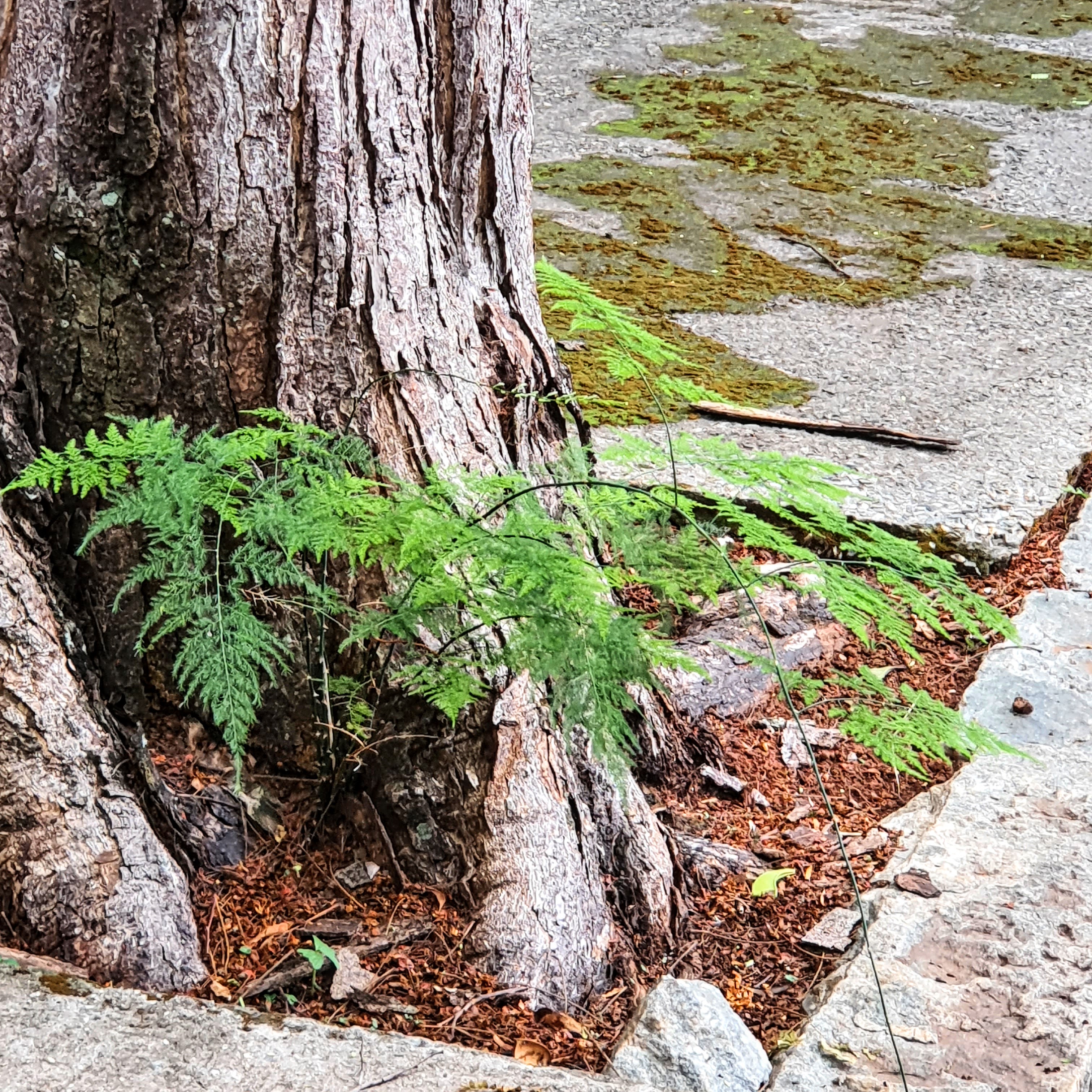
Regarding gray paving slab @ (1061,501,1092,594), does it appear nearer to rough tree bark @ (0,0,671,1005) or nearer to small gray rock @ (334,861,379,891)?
rough tree bark @ (0,0,671,1005)

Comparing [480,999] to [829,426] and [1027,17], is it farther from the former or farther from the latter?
[1027,17]

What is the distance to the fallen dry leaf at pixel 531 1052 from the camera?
2.03 m

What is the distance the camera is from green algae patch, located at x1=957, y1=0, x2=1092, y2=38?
8641 mm

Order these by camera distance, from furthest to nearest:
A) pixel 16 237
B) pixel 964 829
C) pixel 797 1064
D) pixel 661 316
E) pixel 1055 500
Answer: pixel 661 316
pixel 1055 500
pixel 964 829
pixel 16 237
pixel 797 1064

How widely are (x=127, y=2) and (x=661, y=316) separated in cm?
299

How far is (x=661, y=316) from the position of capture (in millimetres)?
4828

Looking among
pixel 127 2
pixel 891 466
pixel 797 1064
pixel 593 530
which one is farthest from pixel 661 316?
pixel 797 1064

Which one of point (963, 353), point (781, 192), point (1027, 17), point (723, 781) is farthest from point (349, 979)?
point (1027, 17)

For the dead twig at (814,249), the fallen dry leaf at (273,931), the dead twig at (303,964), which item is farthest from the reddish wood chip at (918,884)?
the dead twig at (814,249)

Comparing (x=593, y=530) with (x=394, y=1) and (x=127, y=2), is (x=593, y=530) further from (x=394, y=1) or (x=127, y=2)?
(x=127, y=2)

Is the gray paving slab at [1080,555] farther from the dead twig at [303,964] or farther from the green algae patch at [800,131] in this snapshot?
the green algae patch at [800,131]

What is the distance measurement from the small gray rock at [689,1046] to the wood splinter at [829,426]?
2.39 m

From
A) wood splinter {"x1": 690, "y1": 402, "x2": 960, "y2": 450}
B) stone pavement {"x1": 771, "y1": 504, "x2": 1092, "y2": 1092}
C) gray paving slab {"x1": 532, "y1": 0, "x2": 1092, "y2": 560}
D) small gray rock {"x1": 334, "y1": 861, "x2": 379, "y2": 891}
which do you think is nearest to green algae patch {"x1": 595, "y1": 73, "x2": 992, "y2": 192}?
gray paving slab {"x1": 532, "y1": 0, "x2": 1092, "y2": 560}

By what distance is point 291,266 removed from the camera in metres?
2.24
